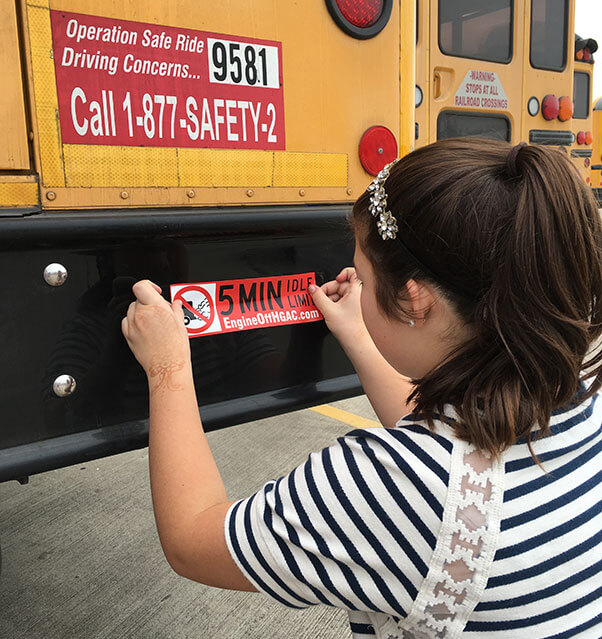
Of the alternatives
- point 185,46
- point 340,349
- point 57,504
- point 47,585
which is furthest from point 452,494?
point 57,504

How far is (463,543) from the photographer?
83 cm

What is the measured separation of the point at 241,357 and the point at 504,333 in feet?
2.85

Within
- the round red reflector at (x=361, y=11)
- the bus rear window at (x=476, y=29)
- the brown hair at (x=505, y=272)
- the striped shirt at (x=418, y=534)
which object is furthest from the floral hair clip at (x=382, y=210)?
the bus rear window at (x=476, y=29)

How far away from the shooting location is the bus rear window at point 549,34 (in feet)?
11.7

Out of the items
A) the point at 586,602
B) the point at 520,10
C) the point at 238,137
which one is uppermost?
the point at 520,10

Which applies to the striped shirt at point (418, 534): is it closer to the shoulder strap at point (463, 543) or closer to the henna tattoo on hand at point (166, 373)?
the shoulder strap at point (463, 543)

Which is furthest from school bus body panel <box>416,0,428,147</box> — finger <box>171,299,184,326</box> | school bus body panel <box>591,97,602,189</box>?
school bus body panel <box>591,97,602,189</box>

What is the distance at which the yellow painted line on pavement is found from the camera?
145 inches

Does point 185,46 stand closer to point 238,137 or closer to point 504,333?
point 238,137

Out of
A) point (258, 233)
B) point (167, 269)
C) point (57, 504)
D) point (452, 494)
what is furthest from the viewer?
point (57, 504)

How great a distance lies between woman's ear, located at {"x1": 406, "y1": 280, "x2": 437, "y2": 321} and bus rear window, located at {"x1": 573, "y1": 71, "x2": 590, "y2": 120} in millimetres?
4524

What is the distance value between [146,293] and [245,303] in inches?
11.8

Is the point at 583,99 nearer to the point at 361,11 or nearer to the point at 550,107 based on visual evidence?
the point at 550,107

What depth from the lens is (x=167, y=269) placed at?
152cm
